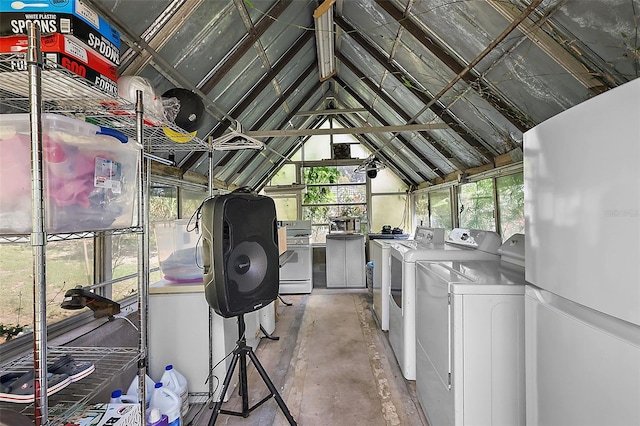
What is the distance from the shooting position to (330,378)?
2217mm

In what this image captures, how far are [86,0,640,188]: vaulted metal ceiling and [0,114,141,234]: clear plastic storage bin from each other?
100 centimetres

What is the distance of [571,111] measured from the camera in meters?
0.82

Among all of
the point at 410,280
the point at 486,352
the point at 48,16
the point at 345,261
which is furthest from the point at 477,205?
the point at 48,16

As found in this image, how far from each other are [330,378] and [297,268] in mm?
2464

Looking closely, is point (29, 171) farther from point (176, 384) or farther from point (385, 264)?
point (385, 264)

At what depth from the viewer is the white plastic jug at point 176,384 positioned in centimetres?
174

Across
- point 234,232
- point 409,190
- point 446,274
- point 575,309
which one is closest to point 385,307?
point 446,274

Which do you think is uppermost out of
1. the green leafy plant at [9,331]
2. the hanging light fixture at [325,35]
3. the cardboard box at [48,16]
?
the hanging light fixture at [325,35]

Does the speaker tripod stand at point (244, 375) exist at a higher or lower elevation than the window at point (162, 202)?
lower

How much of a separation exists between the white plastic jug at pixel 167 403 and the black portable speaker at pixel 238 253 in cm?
62

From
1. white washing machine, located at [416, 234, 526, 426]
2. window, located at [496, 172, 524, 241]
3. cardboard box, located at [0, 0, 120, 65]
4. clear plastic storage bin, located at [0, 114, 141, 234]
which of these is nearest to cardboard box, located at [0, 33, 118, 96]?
cardboard box, located at [0, 0, 120, 65]

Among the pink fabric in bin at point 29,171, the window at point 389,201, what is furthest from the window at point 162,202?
the window at point 389,201

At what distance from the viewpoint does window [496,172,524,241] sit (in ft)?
9.12

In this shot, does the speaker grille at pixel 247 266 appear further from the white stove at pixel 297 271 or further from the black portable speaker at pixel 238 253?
the white stove at pixel 297 271
